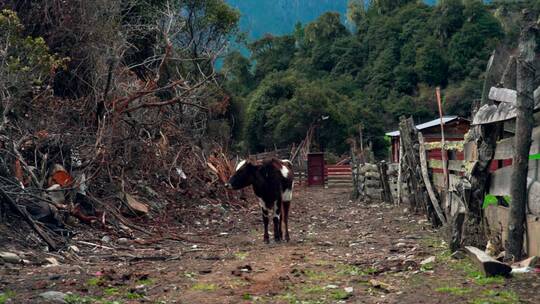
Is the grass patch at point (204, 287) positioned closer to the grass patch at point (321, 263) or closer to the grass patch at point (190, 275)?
the grass patch at point (190, 275)

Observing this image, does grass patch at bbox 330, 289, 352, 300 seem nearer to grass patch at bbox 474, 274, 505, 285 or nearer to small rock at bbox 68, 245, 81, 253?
grass patch at bbox 474, 274, 505, 285

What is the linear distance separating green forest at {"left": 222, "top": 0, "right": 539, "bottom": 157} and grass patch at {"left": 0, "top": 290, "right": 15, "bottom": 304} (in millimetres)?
31696

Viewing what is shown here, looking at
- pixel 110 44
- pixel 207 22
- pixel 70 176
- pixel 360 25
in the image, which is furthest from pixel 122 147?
pixel 360 25

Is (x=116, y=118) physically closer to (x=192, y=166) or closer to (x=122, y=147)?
(x=122, y=147)

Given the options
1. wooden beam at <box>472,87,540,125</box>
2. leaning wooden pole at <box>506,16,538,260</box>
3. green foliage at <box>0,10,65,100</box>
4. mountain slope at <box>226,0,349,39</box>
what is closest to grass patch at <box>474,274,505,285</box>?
leaning wooden pole at <box>506,16,538,260</box>

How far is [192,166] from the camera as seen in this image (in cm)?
1708

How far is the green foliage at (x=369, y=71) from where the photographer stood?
43375 mm

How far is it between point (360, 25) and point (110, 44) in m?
48.8

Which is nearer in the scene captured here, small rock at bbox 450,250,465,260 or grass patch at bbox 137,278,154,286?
grass patch at bbox 137,278,154,286

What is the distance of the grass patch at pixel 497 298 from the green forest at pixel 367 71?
104 feet

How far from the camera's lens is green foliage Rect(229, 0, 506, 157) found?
43375mm

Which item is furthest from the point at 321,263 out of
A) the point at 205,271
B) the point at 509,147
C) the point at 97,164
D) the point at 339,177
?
the point at 339,177

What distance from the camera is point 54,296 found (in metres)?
6.04

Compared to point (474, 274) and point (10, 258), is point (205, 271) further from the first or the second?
point (474, 274)
